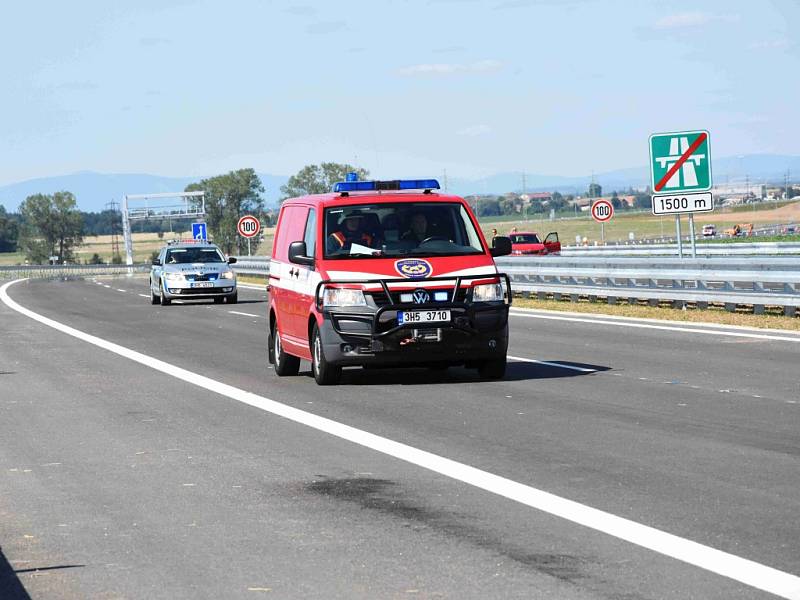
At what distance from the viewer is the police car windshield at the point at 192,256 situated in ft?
121

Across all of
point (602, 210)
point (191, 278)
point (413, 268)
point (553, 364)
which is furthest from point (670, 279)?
point (602, 210)

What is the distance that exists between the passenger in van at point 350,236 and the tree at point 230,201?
159 metres

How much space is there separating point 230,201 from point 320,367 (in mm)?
165165

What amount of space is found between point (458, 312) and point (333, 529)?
7101 millimetres

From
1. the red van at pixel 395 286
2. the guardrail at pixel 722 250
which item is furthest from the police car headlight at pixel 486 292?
the guardrail at pixel 722 250

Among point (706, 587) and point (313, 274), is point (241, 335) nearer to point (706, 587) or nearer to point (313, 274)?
point (313, 274)

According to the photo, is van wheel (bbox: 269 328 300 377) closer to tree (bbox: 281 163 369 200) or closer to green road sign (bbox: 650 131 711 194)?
green road sign (bbox: 650 131 711 194)

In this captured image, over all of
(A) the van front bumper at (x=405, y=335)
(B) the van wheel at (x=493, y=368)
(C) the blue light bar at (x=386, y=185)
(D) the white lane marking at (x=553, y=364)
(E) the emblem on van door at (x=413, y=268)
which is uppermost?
(C) the blue light bar at (x=386, y=185)

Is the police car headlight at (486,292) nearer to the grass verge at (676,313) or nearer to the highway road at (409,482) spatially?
the highway road at (409,482)

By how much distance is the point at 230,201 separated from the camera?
178 meters

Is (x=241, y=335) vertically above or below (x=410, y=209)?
below

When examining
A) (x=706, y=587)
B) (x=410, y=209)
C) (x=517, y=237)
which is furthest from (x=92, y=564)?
(x=517, y=237)

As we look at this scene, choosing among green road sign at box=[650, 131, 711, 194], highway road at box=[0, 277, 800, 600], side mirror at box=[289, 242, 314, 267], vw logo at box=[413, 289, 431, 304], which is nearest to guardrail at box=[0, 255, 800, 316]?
green road sign at box=[650, 131, 711, 194]

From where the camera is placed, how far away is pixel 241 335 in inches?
918
